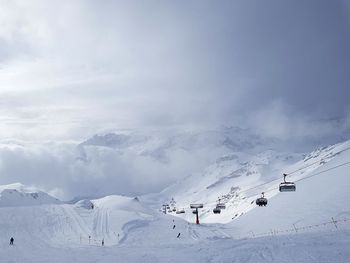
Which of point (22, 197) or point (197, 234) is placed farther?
point (22, 197)

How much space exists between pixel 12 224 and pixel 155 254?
53097mm

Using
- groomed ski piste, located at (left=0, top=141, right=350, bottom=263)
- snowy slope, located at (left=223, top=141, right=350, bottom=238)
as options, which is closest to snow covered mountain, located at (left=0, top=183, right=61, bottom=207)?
groomed ski piste, located at (left=0, top=141, right=350, bottom=263)

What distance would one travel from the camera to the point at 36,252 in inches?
1827

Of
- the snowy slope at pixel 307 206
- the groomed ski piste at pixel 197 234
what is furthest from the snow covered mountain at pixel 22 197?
the snowy slope at pixel 307 206

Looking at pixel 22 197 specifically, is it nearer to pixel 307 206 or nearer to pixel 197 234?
pixel 197 234

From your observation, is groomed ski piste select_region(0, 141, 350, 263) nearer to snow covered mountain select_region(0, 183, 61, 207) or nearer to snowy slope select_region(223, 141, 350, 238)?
snowy slope select_region(223, 141, 350, 238)

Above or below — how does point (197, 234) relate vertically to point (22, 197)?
below

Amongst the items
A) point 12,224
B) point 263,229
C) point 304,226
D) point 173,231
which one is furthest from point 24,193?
point 304,226

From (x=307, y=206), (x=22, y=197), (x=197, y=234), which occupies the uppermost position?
(x=22, y=197)

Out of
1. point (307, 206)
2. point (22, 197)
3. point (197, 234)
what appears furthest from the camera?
point (22, 197)

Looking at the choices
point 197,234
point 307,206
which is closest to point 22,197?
point 197,234

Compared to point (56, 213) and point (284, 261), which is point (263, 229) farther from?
point (284, 261)

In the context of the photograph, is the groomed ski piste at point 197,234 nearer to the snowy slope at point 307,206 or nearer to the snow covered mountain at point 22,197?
the snowy slope at point 307,206

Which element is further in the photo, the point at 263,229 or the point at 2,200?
the point at 2,200
